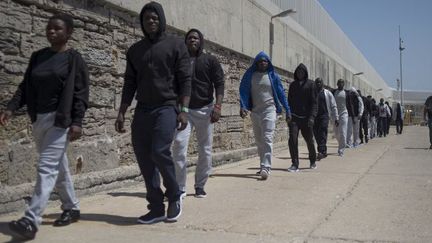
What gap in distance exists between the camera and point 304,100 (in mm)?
8445

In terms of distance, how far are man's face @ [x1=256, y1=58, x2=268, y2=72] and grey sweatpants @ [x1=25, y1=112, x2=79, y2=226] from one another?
3867 mm

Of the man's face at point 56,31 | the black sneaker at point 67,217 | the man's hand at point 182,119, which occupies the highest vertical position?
the man's face at point 56,31

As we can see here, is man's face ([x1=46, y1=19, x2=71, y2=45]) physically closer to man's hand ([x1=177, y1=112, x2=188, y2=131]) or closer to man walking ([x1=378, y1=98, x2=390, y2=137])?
man's hand ([x1=177, y1=112, x2=188, y2=131])

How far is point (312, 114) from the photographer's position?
27.7 feet

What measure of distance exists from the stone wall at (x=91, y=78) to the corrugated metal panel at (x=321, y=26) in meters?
7.96

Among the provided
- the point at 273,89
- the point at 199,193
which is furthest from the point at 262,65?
the point at 199,193

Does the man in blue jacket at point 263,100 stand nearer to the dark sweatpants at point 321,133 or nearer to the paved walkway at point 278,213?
the paved walkway at point 278,213

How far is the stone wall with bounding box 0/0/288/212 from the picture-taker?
4.98m

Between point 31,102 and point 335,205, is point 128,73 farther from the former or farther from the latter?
point 335,205

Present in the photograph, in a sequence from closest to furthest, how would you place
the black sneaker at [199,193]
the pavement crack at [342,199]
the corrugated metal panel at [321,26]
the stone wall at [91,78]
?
the pavement crack at [342,199]
the stone wall at [91,78]
the black sneaker at [199,193]
the corrugated metal panel at [321,26]

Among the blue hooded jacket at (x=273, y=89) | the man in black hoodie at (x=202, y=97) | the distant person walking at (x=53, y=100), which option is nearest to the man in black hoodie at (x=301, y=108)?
the blue hooded jacket at (x=273, y=89)

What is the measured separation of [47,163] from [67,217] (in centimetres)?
67

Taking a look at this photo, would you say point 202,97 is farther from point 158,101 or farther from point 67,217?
point 67,217

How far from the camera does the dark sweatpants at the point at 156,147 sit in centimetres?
440
